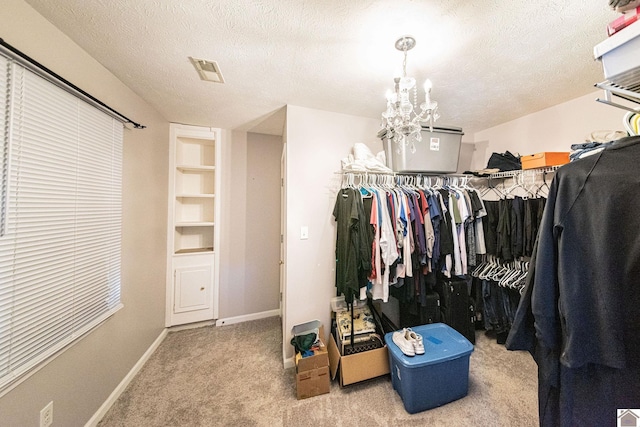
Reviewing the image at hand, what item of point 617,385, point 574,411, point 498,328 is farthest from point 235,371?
point 498,328

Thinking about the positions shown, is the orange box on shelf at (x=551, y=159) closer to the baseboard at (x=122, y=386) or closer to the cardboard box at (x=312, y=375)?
the cardboard box at (x=312, y=375)

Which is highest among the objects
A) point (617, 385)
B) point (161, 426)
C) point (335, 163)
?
point (335, 163)

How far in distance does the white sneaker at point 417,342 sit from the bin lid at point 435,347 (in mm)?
30

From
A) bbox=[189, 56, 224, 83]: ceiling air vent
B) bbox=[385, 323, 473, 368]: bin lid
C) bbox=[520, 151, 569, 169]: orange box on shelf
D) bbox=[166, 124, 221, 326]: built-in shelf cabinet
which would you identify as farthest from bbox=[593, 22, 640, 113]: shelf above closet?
bbox=[166, 124, 221, 326]: built-in shelf cabinet

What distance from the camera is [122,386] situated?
1.66 metres

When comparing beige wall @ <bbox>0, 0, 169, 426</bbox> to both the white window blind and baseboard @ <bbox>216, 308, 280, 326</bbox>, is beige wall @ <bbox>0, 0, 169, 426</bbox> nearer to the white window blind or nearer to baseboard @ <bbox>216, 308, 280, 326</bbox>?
the white window blind

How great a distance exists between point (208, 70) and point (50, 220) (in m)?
1.31

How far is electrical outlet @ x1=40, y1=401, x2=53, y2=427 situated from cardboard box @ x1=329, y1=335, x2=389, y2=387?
5.47 ft

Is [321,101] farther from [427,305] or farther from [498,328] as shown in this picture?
[498,328]

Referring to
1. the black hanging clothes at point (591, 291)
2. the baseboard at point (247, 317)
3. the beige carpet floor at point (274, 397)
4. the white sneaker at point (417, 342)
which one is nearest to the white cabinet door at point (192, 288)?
the baseboard at point (247, 317)

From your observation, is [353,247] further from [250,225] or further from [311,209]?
[250,225]

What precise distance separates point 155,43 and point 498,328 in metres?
3.76

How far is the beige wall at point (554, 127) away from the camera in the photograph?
1769 millimetres

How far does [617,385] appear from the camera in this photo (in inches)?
26.3
